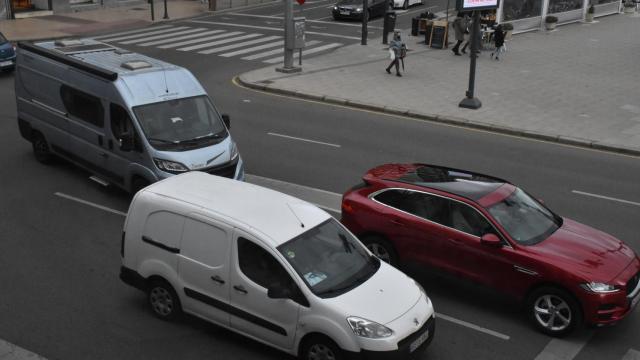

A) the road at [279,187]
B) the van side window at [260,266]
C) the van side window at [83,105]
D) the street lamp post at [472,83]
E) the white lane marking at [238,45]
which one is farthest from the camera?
the white lane marking at [238,45]

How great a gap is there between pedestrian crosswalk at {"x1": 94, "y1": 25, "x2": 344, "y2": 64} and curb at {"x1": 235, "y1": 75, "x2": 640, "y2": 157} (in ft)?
18.1

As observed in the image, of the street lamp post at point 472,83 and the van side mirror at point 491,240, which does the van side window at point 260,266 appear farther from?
the street lamp post at point 472,83

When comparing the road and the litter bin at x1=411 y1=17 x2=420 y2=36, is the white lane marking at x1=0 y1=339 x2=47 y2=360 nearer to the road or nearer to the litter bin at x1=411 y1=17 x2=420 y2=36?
the road

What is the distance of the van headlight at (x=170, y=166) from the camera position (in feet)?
40.8

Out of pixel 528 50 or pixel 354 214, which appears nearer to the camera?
pixel 354 214

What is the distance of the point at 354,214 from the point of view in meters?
10.7

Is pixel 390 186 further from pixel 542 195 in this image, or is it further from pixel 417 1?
pixel 417 1

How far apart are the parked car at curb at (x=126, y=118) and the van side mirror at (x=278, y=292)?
498 centimetres

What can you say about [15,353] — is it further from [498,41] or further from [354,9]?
[354,9]

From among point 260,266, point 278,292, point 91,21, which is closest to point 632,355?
point 278,292

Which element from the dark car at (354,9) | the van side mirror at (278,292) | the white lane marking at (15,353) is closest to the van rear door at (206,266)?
the van side mirror at (278,292)

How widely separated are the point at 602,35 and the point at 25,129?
2966cm

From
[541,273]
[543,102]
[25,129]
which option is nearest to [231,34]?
[543,102]

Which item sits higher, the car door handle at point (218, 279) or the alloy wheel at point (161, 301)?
the car door handle at point (218, 279)
